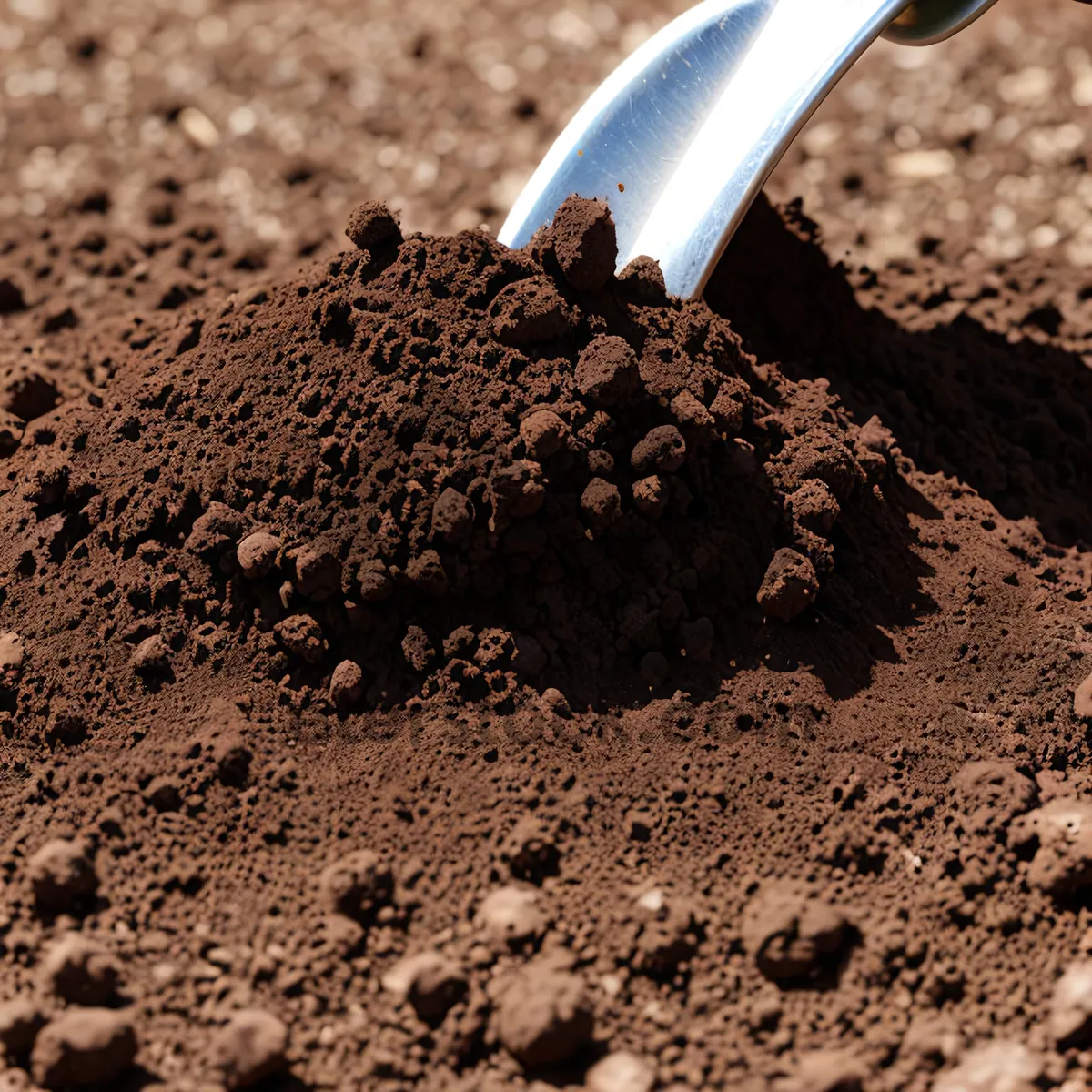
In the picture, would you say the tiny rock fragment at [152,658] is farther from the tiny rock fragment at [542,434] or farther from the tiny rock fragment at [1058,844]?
the tiny rock fragment at [1058,844]

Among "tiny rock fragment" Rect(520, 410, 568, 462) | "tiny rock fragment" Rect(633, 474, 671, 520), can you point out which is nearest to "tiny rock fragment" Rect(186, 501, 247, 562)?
"tiny rock fragment" Rect(520, 410, 568, 462)

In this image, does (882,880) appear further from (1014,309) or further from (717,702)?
(1014,309)

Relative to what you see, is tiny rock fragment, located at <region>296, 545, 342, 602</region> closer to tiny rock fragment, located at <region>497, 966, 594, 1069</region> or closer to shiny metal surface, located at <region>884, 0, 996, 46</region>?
tiny rock fragment, located at <region>497, 966, 594, 1069</region>

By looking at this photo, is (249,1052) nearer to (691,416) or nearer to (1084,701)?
(691,416)

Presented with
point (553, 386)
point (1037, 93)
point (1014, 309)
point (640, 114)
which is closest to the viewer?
point (553, 386)

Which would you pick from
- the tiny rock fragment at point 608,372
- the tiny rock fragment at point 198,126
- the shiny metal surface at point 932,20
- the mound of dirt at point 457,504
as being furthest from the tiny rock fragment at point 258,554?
the tiny rock fragment at point 198,126

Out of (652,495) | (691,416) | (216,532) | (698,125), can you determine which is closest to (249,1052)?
(216,532)

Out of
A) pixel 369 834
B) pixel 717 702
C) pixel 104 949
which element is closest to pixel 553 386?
pixel 717 702
